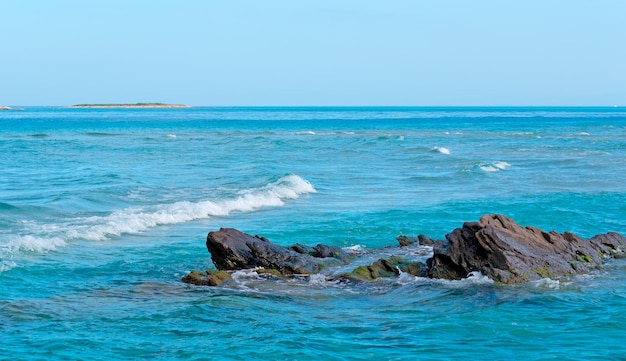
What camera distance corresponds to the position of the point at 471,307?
12.5 metres

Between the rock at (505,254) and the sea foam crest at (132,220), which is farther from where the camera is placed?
the sea foam crest at (132,220)

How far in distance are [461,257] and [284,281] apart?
3.26 metres

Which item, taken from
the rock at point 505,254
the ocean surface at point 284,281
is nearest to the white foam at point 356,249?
the ocean surface at point 284,281

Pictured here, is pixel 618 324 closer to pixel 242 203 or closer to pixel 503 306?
pixel 503 306

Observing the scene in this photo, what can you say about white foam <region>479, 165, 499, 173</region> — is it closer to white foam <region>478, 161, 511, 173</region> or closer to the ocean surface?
white foam <region>478, 161, 511, 173</region>

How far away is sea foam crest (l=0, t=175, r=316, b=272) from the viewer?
17953mm

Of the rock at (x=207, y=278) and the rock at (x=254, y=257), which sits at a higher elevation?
the rock at (x=254, y=257)

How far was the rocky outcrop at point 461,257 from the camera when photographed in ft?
46.4

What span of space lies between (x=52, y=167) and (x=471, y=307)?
30.6 metres

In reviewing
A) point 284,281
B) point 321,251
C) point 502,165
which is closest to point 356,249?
point 321,251

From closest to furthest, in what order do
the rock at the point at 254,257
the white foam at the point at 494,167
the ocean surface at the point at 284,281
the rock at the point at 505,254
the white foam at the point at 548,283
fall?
the ocean surface at the point at 284,281 → the white foam at the point at 548,283 → the rock at the point at 505,254 → the rock at the point at 254,257 → the white foam at the point at 494,167

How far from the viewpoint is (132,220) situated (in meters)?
21.5

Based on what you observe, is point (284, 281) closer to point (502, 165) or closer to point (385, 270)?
point (385, 270)

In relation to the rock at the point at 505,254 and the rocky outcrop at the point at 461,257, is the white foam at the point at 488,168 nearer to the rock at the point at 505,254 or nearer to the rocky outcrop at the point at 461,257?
the rocky outcrop at the point at 461,257
